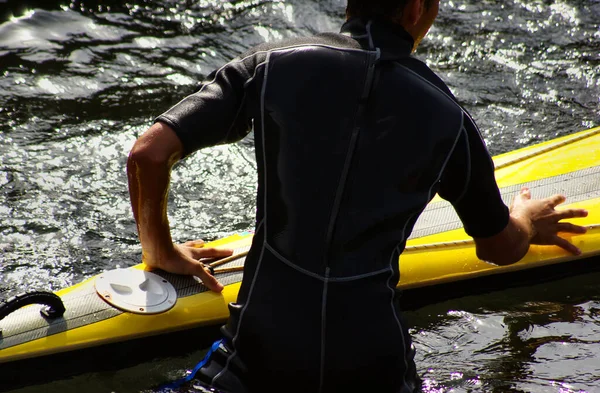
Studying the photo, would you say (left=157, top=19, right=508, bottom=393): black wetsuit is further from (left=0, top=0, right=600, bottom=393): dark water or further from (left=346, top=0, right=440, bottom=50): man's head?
(left=0, top=0, right=600, bottom=393): dark water

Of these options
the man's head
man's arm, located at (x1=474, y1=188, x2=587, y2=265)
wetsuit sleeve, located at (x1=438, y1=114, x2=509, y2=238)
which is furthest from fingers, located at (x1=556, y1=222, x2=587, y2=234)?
the man's head

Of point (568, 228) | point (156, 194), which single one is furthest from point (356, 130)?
point (568, 228)

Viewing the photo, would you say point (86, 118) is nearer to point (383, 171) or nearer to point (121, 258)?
point (121, 258)

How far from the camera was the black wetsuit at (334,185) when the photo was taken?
1940 mm

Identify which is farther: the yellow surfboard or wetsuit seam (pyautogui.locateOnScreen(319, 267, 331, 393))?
the yellow surfboard

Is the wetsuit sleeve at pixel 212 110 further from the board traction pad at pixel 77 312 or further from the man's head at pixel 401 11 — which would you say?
the board traction pad at pixel 77 312

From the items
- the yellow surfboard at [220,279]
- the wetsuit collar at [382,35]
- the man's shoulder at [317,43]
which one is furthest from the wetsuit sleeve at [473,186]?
the yellow surfboard at [220,279]

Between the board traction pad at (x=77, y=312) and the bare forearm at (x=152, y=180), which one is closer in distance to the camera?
the bare forearm at (x=152, y=180)

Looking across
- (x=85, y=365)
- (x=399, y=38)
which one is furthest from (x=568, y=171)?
(x=85, y=365)

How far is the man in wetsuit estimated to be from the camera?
76.4 inches

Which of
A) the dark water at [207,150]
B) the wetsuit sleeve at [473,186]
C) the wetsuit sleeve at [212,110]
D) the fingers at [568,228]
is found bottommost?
the dark water at [207,150]

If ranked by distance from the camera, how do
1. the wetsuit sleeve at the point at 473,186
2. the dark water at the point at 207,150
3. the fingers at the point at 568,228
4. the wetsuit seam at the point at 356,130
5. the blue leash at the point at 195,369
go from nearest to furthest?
1. the wetsuit seam at the point at 356,130
2. the wetsuit sleeve at the point at 473,186
3. the blue leash at the point at 195,369
4. the fingers at the point at 568,228
5. the dark water at the point at 207,150

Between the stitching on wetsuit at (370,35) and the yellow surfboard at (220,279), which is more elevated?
the stitching on wetsuit at (370,35)

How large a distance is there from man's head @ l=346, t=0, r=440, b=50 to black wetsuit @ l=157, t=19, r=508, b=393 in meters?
0.03
